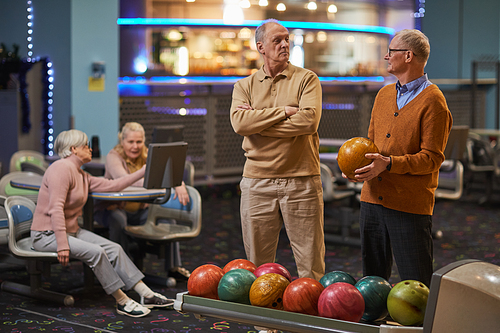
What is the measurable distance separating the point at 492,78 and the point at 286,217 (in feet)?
35.2

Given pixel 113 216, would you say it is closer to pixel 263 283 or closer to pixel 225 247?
pixel 225 247

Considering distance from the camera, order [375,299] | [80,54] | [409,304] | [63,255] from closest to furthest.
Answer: [409,304] → [375,299] → [63,255] → [80,54]

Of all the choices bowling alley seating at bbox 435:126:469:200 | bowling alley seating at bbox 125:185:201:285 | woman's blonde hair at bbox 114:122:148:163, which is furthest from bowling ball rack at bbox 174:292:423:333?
bowling alley seating at bbox 435:126:469:200

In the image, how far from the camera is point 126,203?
15.7ft

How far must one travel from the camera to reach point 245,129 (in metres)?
3.02

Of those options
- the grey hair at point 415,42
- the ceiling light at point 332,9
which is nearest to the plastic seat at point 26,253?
the grey hair at point 415,42

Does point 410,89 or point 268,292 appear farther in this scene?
point 410,89

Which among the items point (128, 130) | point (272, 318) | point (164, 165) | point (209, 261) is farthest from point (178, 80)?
point (272, 318)

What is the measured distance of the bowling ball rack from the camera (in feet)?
6.98

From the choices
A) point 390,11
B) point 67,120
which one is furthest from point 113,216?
point 390,11

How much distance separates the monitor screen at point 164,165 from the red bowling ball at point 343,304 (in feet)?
6.41

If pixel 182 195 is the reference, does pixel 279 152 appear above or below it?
above

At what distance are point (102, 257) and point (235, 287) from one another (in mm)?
1655

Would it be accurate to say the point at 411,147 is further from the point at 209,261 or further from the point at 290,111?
the point at 209,261
